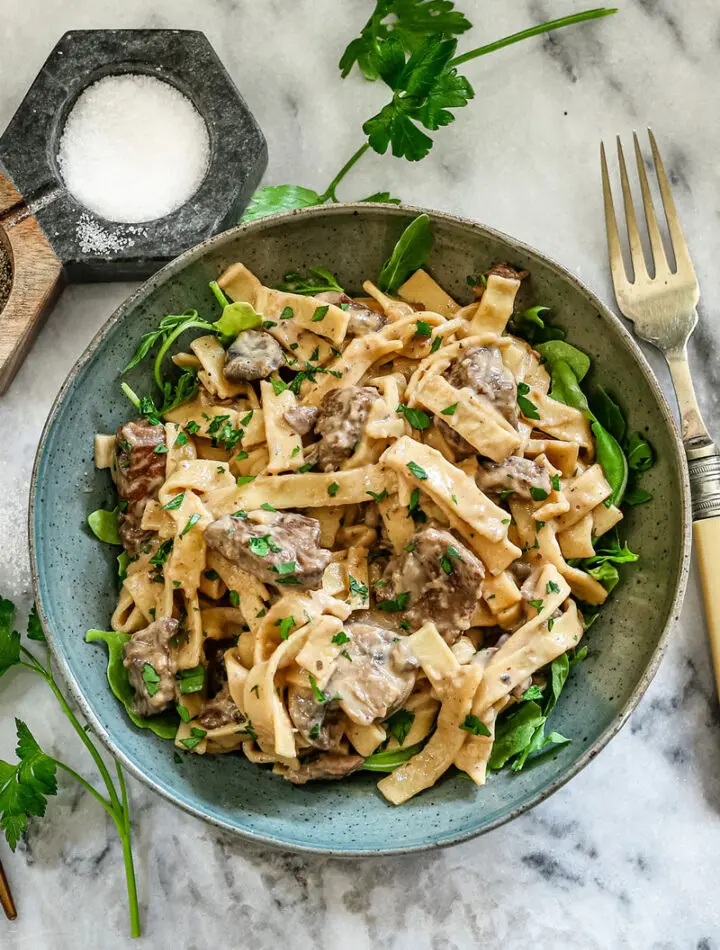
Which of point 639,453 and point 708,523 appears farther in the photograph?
point 708,523

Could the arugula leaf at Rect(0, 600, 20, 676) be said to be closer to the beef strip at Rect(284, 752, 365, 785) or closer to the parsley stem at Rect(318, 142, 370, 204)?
the beef strip at Rect(284, 752, 365, 785)

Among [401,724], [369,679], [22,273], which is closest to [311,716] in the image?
[369,679]

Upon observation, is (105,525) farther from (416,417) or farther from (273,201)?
(273,201)

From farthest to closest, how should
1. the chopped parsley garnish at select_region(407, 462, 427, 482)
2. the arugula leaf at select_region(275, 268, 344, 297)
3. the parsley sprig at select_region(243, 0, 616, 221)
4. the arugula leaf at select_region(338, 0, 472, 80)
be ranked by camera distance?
the arugula leaf at select_region(338, 0, 472, 80)
the arugula leaf at select_region(275, 268, 344, 297)
the parsley sprig at select_region(243, 0, 616, 221)
the chopped parsley garnish at select_region(407, 462, 427, 482)

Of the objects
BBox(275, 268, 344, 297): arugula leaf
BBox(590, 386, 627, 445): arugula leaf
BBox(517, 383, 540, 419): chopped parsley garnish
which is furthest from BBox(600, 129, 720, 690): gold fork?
BBox(275, 268, 344, 297): arugula leaf

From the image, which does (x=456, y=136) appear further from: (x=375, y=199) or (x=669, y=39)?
(x=669, y=39)

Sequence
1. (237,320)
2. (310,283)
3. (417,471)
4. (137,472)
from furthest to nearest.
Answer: (310,283), (237,320), (137,472), (417,471)
